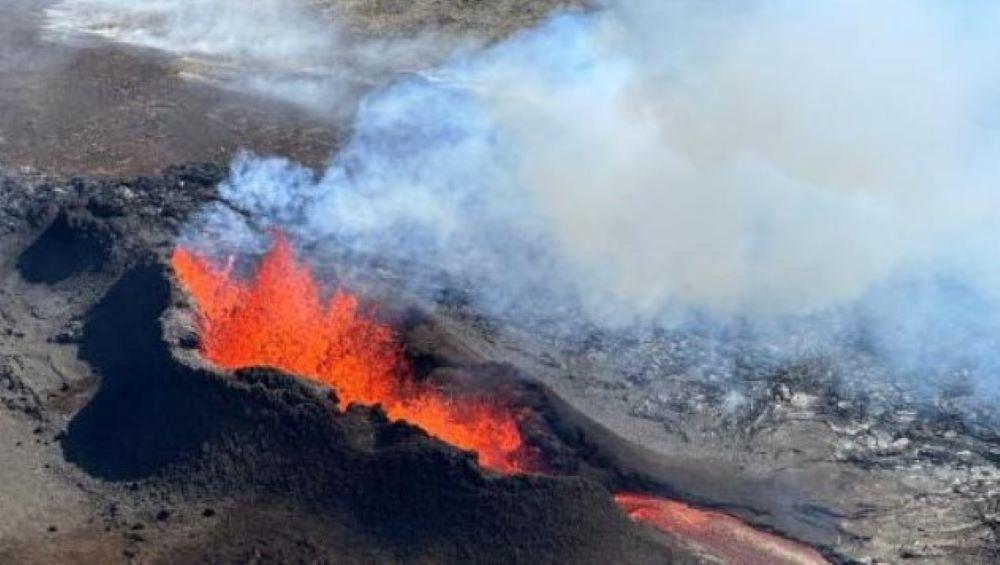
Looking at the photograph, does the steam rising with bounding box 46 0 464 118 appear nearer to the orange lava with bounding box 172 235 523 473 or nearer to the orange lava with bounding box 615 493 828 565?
the orange lava with bounding box 172 235 523 473

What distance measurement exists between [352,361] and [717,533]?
16.9 feet

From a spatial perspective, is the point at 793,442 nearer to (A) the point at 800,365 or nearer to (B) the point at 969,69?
(A) the point at 800,365

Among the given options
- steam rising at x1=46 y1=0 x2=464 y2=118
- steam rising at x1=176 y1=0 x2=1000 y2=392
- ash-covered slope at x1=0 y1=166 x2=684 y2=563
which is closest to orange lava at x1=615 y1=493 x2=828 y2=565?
ash-covered slope at x1=0 y1=166 x2=684 y2=563

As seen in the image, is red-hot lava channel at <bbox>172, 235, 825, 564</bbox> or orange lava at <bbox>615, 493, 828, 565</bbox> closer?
orange lava at <bbox>615, 493, 828, 565</bbox>

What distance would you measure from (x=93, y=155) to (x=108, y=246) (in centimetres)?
622

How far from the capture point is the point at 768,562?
13.1 metres

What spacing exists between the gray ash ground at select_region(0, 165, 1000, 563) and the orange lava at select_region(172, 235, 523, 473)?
1.60 ft

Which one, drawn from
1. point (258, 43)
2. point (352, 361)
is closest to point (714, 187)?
point (352, 361)

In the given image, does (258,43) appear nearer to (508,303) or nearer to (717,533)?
(508,303)

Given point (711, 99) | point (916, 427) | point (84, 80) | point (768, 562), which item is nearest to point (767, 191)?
point (711, 99)

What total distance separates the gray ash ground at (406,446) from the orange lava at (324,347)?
0.49m

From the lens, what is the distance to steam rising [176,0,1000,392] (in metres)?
18.4

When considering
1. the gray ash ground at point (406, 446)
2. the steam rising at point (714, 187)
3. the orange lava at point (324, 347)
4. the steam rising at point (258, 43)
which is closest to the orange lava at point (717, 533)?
the gray ash ground at point (406, 446)

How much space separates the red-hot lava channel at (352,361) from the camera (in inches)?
530
